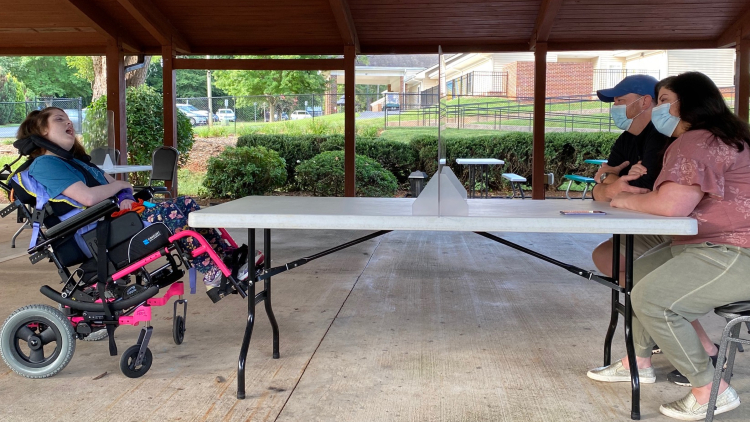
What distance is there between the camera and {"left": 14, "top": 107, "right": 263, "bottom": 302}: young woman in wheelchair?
3047 mm

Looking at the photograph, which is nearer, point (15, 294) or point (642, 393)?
point (642, 393)

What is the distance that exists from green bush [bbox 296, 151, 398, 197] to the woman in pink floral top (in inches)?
360

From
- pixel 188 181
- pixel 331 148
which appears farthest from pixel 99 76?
pixel 331 148

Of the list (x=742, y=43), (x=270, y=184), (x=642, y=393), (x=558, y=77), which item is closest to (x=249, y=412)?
(x=642, y=393)

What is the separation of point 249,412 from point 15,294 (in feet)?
8.72

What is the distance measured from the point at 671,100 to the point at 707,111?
0.15 metres

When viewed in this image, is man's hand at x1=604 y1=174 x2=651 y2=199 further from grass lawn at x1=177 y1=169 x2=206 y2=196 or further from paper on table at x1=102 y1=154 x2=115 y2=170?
grass lawn at x1=177 y1=169 x2=206 y2=196

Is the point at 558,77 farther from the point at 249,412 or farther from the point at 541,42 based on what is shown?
the point at 249,412

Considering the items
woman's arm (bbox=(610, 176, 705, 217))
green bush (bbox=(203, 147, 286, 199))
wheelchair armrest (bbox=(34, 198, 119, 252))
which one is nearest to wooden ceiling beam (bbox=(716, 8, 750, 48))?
woman's arm (bbox=(610, 176, 705, 217))

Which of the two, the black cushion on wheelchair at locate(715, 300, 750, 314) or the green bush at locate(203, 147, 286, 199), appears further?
the green bush at locate(203, 147, 286, 199)

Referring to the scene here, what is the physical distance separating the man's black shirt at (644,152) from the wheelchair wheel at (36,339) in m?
2.55

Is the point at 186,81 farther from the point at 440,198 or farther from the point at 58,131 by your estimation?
the point at 440,198

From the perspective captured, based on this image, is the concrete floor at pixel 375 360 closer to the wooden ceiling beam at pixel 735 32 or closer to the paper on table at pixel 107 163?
the paper on table at pixel 107 163

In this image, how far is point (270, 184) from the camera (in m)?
11.7
